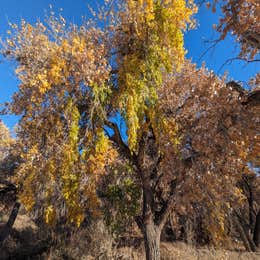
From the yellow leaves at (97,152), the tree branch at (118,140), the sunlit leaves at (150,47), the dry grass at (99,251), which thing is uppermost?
the sunlit leaves at (150,47)

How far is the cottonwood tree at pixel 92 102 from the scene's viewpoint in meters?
4.49

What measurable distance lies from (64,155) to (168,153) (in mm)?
2777

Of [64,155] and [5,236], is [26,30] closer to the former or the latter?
[64,155]

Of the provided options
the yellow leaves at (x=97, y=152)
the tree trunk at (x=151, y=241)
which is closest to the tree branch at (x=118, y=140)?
the yellow leaves at (x=97, y=152)

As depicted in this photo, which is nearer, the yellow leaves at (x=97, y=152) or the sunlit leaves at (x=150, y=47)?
the yellow leaves at (x=97, y=152)

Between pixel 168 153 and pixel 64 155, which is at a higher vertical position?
pixel 168 153

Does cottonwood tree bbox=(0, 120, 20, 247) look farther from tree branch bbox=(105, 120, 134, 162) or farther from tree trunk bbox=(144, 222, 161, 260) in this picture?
tree trunk bbox=(144, 222, 161, 260)

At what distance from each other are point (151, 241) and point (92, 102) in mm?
4163

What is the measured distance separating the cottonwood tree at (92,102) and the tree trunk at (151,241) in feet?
0.08

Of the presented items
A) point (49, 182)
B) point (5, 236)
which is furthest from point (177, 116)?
point (5, 236)

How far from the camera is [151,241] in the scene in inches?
218

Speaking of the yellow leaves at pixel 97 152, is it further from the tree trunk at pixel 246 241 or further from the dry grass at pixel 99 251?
the tree trunk at pixel 246 241

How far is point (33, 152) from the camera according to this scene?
424 centimetres

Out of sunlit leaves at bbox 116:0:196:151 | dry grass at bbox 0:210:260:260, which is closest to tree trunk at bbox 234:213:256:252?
dry grass at bbox 0:210:260:260
